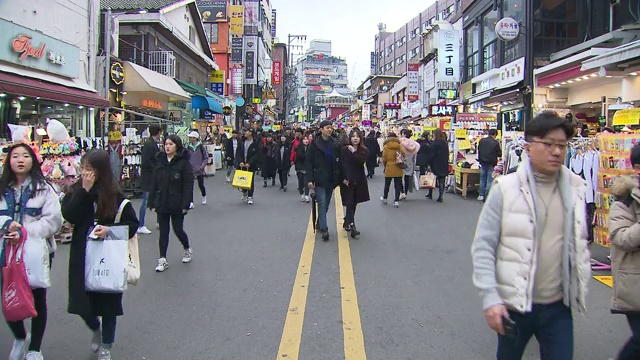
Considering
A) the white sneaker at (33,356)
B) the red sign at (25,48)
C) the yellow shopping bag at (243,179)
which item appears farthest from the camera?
the yellow shopping bag at (243,179)

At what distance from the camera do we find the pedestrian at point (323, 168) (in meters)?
7.90

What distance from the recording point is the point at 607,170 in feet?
22.1

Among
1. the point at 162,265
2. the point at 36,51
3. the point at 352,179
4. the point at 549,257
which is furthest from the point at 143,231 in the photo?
the point at 549,257

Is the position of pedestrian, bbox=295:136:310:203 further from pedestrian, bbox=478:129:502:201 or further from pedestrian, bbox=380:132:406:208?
pedestrian, bbox=478:129:502:201

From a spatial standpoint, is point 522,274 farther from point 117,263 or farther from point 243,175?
point 243,175

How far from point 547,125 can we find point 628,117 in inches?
240

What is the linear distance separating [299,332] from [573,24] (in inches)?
767

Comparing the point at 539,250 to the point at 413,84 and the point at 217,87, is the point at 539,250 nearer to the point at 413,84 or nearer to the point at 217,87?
the point at 217,87

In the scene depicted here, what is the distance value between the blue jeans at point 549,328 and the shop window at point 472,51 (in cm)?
2369

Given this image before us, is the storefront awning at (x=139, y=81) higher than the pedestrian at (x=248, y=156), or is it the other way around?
the storefront awning at (x=139, y=81)

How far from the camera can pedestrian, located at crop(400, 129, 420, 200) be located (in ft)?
38.9

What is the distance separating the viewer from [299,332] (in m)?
4.20

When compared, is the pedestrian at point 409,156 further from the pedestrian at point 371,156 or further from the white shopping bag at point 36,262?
the white shopping bag at point 36,262

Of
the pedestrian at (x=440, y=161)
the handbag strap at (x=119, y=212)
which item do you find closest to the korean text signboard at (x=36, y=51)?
the handbag strap at (x=119, y=212)
